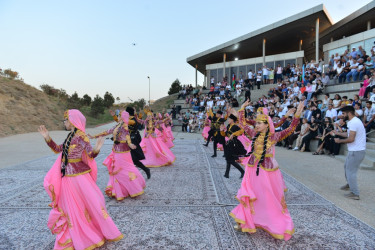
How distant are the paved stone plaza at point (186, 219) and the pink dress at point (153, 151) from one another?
183cm

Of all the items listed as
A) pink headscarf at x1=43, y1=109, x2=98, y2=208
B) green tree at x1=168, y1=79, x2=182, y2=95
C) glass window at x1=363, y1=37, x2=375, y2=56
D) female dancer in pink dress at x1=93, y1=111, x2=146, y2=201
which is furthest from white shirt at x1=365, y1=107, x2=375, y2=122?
green tree at x1=168, y1=79, x2=182, y2=95

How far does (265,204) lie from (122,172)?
305 cm

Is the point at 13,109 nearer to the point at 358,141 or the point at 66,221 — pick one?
the point at 66,221

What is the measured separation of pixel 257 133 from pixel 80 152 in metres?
2.80

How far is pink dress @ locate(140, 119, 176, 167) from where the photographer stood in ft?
28.1

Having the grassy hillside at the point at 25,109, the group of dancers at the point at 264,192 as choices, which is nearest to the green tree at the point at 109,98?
the grassy hillside at the point at 25,109

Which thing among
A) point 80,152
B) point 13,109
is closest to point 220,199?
point 80,152

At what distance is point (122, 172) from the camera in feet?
17.3

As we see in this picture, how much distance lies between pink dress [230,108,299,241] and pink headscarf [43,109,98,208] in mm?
2326

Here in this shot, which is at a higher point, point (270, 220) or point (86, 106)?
point (86, 106)

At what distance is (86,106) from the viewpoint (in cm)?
4278

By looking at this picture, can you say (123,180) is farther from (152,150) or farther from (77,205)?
(152,150)

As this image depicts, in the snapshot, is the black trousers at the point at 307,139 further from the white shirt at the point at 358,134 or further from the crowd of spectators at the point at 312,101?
the white shirt at the point at 358,134

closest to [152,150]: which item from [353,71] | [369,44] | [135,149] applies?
[135,149]
